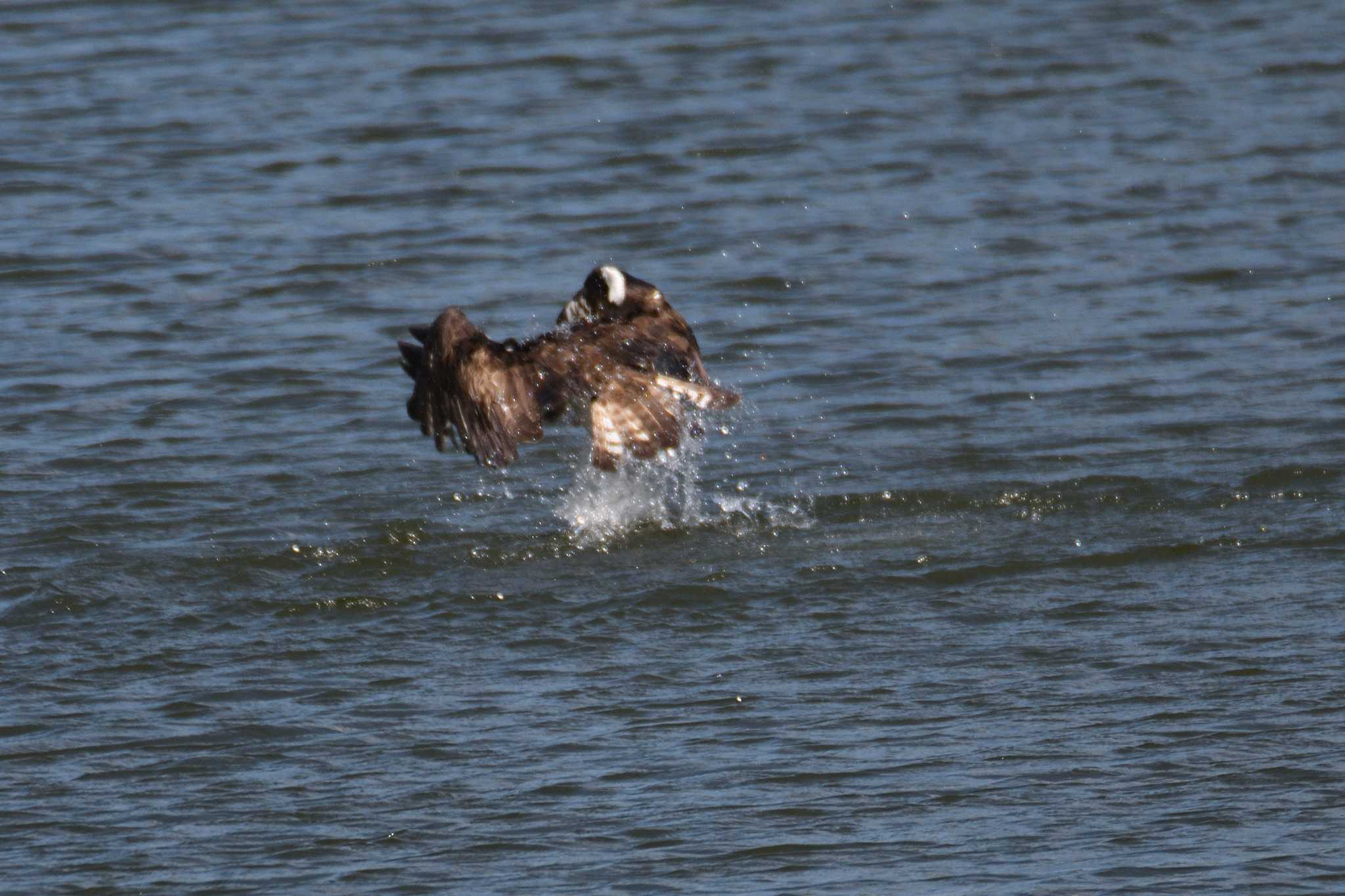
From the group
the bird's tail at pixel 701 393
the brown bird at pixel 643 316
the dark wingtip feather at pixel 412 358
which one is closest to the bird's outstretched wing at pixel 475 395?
the dark wingtip feather at pixel 412 358

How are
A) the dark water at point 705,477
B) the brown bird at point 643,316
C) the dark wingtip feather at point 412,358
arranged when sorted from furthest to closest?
the brown bird at point 643,316, the dark wingtip feather at point 412,358, the dark water at point 705,477

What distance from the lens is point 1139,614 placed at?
723 cm

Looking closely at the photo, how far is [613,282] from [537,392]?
2.23 ft

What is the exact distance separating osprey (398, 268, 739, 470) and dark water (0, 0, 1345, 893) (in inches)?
18.0

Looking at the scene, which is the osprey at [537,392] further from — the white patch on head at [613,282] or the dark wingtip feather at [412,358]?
the white patch on head at [613,282]

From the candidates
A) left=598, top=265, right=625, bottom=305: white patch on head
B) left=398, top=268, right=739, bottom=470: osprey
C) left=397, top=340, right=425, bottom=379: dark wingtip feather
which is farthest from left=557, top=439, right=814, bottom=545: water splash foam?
left=397, top=340, right=425, bottom=379: dark wingtip feather

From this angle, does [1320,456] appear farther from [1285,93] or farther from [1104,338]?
[1285,93]

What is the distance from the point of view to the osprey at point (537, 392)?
7.87m

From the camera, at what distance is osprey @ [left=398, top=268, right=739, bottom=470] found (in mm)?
7867

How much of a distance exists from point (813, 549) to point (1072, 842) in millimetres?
2642

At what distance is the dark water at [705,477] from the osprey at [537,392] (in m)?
0.46

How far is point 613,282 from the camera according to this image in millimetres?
8484

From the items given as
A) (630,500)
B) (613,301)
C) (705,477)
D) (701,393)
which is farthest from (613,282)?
(705,477)

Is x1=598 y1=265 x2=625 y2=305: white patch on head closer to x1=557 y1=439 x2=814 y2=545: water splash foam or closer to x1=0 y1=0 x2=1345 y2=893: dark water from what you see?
x1=557 y1=439 x2=814 y2=545: water splash foam
